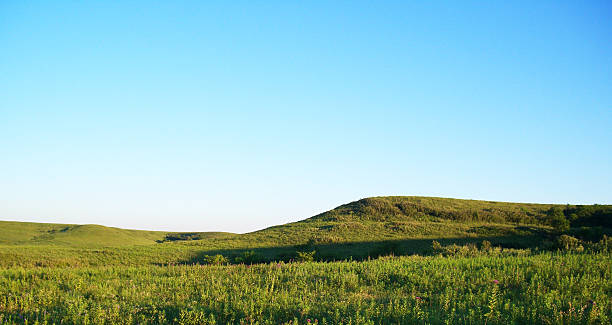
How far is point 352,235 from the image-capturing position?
4134cm

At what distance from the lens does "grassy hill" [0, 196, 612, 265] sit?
94.5 feet

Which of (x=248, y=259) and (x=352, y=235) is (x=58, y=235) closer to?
(x=352, y=235)

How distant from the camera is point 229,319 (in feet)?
22.1

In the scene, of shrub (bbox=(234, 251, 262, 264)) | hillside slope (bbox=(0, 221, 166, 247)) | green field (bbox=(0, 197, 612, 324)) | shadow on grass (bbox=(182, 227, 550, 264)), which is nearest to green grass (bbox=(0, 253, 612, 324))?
green field (bbox=(0, 197, 612, 324))

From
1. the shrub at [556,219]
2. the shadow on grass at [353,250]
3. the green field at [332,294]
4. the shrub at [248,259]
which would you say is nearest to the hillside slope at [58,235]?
the shadow on grass at [353,250]

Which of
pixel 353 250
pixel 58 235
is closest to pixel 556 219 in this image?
pixel 353 250

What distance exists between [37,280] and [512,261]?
45.9 feet

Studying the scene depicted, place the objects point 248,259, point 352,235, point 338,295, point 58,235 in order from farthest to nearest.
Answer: point 58,235, point 352,235, point 248,259, point 338,295

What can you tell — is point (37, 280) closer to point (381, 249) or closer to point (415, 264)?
point (415, 264)

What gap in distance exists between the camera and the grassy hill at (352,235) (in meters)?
28.8

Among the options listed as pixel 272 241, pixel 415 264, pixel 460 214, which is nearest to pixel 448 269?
pixel 415 264

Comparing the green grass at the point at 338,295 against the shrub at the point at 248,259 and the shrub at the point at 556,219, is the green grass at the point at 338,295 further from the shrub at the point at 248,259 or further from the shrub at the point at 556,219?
the shrub at the point at 556,219

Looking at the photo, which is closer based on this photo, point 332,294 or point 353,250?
point 332,294

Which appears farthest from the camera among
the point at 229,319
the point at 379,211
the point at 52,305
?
the point at 379,211
